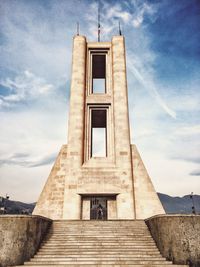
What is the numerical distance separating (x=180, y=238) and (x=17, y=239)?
6775 mm

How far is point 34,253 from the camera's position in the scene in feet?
33.0

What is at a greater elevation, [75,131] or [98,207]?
[75,131]

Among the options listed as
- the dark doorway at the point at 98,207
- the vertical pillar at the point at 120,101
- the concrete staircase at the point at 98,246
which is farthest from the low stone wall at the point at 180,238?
the dark doorway at the point at 98,207

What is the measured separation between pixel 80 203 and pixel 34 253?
7.76 metres

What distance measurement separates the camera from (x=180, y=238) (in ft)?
31.9

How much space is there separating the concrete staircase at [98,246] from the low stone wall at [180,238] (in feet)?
1.39

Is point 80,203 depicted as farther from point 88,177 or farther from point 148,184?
point 148,184

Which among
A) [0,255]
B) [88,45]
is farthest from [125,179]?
[88,45]

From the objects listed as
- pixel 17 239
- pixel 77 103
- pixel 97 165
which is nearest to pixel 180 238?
pixel 17 239

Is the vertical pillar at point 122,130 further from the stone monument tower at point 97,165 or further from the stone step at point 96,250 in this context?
the stone step at point 96,250

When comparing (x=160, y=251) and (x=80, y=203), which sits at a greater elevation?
(x=80, y=203)

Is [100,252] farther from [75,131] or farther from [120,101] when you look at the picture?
[120,101]

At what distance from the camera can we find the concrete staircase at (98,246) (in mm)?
9422

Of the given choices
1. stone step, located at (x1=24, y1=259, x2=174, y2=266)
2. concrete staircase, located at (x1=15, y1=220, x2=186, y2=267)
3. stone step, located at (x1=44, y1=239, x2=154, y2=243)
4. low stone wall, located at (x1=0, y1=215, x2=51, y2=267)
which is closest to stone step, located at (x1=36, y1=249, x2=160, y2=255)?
concrete staircase, located at (x1=15, y1=220, x2=186, y2=267)
